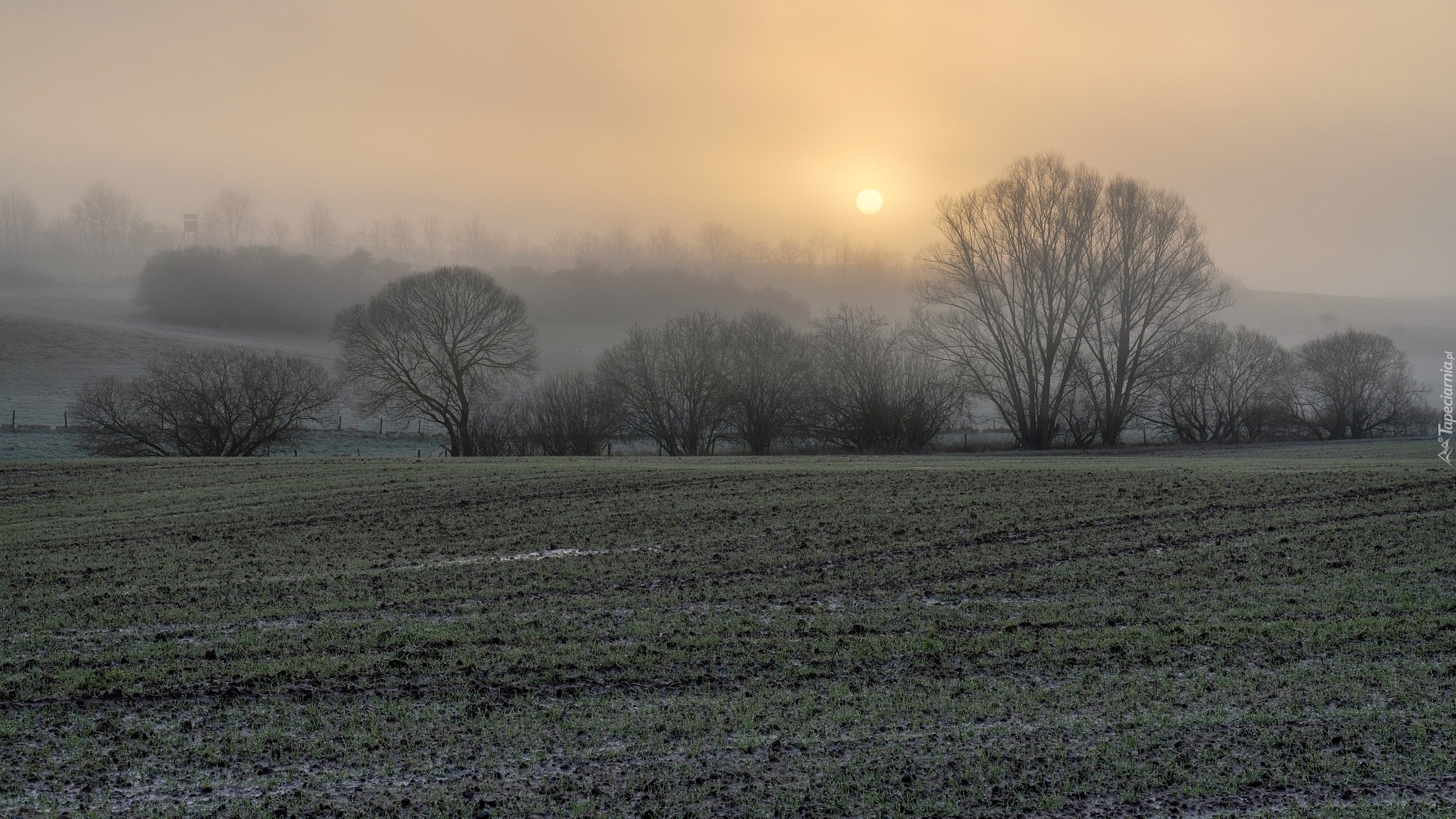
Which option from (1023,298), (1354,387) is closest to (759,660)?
(1023,298)

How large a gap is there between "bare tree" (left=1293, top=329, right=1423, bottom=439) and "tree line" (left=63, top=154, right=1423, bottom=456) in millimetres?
137

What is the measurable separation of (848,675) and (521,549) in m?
7.25

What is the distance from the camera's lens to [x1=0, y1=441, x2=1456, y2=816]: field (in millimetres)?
5898

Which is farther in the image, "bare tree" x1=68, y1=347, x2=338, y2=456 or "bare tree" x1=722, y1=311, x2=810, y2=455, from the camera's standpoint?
"bare tree" x1=722, y1=311, x2=810, y2=455

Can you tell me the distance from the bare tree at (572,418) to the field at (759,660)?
39.8m

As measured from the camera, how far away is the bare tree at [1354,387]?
59.8m

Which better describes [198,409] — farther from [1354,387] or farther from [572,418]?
[1354,387]

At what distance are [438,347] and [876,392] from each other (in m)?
27.0

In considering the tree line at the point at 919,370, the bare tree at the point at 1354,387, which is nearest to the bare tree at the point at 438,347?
the tree line at the point at 919,370

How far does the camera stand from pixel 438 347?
203 feet

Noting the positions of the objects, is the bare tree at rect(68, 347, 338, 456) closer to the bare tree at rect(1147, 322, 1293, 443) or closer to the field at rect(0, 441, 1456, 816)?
the field at rect(0, 441, 1456, 816)

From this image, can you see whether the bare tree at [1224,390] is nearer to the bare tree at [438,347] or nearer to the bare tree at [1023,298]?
the bare tree at [1023,298]

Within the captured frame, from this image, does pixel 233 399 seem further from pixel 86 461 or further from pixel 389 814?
pixel 389 814

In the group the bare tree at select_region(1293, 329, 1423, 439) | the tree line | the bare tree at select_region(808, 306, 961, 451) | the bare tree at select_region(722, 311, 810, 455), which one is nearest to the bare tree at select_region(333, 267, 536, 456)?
the tree line
